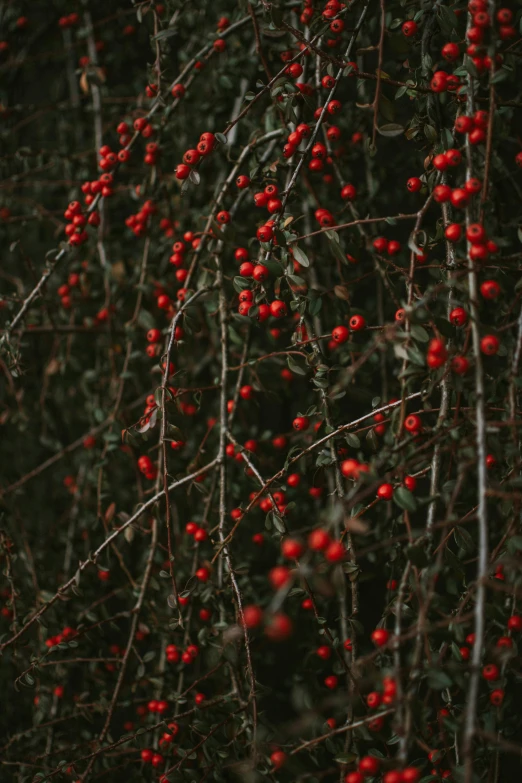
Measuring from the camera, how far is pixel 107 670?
1.25m

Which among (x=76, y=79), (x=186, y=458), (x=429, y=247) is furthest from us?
(x=76, y=79)

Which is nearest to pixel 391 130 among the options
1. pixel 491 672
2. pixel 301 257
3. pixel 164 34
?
pixel 301 257

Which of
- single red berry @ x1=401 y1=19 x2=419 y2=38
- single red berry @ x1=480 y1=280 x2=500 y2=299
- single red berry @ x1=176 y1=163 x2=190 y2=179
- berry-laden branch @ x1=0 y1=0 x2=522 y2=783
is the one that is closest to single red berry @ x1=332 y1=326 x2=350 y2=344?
berry-laden branch @ x1=0 y1=0 x2=522 y2=783

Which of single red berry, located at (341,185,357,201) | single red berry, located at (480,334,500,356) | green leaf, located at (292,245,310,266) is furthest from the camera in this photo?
single red berry, located at (341,185,357,201)

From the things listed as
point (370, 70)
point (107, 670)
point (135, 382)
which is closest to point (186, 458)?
point (135, 382)

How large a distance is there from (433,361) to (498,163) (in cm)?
52

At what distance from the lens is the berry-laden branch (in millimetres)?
717

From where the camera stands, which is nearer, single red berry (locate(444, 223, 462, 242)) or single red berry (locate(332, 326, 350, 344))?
single red berry (locate(444, 223, 462, 242))

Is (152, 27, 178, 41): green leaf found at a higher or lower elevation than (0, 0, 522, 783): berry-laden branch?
higher

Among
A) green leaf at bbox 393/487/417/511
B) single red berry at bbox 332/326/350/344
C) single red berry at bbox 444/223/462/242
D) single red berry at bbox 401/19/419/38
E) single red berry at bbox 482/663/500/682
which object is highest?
single red berry at bbox 401/19/419/38

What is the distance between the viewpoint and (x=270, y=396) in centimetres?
113

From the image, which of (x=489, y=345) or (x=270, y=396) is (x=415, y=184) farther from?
(x=270, y=396)

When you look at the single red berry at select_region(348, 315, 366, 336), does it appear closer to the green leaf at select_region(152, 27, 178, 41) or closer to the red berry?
the red berry

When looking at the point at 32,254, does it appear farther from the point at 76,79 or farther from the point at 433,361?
the point at 433,361
